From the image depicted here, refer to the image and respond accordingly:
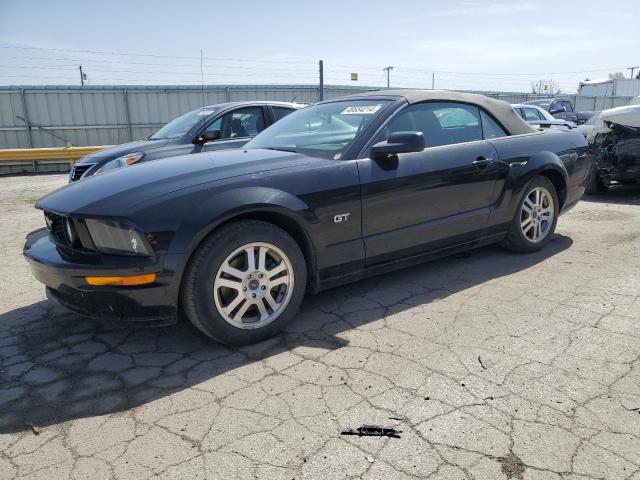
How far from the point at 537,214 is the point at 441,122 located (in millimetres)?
1438

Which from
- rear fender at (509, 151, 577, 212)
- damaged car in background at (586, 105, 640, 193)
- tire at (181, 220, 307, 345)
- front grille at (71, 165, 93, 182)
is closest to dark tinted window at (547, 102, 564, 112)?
damaged car in background at (586, 105, 640, 193)

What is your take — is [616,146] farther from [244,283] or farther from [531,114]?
[244,283]

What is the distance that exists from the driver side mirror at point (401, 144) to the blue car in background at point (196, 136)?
3356 millimetres

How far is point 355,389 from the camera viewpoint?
8.36 feet

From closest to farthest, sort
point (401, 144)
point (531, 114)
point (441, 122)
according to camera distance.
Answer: point (401, 144) < point (441, 122) < point (531, 114)

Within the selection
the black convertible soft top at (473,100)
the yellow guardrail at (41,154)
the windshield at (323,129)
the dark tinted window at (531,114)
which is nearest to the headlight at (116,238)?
the windshield at (323,129)

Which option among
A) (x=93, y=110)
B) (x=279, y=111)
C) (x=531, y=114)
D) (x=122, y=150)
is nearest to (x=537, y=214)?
(x=279, y=111)

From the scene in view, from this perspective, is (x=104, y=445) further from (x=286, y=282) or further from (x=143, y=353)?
(x=286, y=282)

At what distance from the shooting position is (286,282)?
3.18 meters

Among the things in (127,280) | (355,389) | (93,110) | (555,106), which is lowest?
(355,389)

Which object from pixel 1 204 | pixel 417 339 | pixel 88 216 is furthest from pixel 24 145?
pixel 417 339

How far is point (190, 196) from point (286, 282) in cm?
81

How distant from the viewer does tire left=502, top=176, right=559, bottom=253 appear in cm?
456

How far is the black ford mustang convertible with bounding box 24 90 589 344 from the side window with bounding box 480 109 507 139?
0.01m
